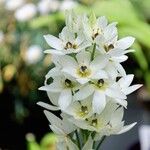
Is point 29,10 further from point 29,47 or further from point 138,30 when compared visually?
point 138,30

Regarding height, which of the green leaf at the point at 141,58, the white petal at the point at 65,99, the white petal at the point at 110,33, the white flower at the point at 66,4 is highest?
the white petal at the point at 110,33

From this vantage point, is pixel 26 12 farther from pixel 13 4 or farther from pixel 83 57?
pixel 83 57

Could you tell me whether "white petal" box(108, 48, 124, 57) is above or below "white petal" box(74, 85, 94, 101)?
above

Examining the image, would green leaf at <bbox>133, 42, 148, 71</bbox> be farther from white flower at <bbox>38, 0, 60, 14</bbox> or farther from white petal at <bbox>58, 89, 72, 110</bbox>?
white petal at <bbox>58, 89, 72, 110</bbox>

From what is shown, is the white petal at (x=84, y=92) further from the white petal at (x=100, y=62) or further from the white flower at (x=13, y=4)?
the white flower at (x=13, y=4)

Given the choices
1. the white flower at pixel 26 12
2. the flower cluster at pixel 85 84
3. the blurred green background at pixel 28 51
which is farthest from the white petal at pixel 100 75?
the white flower at pixel 26 12

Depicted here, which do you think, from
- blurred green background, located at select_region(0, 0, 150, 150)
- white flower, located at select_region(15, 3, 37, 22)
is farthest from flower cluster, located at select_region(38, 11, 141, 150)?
white flower, located at select_region(15, 3, 37, 22)

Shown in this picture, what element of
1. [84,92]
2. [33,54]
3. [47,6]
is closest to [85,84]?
[84,92]
